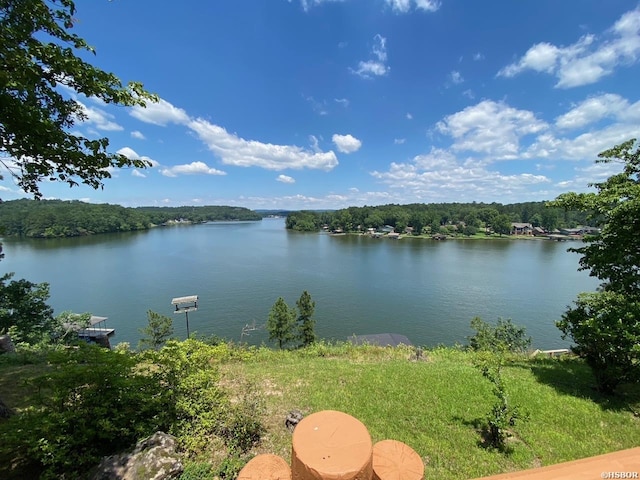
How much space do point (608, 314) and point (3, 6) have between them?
8646 mm

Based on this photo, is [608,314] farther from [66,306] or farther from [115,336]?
[66,306]

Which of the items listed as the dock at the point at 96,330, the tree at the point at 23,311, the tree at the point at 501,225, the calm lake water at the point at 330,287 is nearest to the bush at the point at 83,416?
the tree at the point at 23,311

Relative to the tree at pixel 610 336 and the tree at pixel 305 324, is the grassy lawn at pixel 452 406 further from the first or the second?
the tree at pixel 305 324

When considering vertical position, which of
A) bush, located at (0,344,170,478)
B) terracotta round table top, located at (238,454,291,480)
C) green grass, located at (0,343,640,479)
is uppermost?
terracotta round table top, located at (238,454,291,480)

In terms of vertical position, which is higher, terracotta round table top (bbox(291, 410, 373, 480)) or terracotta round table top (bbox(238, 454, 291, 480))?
terracotta round table top (bbox(291, 410, 373, 480))

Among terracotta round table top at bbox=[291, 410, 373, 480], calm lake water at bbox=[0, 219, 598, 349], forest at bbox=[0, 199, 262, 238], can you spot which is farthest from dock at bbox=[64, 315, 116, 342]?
forest at bbox=[0, 199, 262, 238]

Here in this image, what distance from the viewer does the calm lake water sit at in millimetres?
20188

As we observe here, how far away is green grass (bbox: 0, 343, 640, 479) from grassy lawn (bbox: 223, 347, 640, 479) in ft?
0.05

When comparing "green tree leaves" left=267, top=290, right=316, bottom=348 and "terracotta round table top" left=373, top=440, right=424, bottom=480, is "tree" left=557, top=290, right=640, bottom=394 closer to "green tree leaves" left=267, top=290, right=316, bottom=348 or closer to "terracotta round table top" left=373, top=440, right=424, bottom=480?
"terracotta round table top" left=373, top=440, right=424, bottom=480

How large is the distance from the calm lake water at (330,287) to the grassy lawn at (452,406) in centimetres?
1228

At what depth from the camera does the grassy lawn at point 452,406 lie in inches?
141

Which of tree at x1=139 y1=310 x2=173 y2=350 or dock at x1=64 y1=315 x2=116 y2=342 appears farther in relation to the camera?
dock at x1=64 y1=315 x2=116 y2=342

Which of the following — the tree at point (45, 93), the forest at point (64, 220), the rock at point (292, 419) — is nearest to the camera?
the tree at point (45, 93)

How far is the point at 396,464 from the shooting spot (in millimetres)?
854
